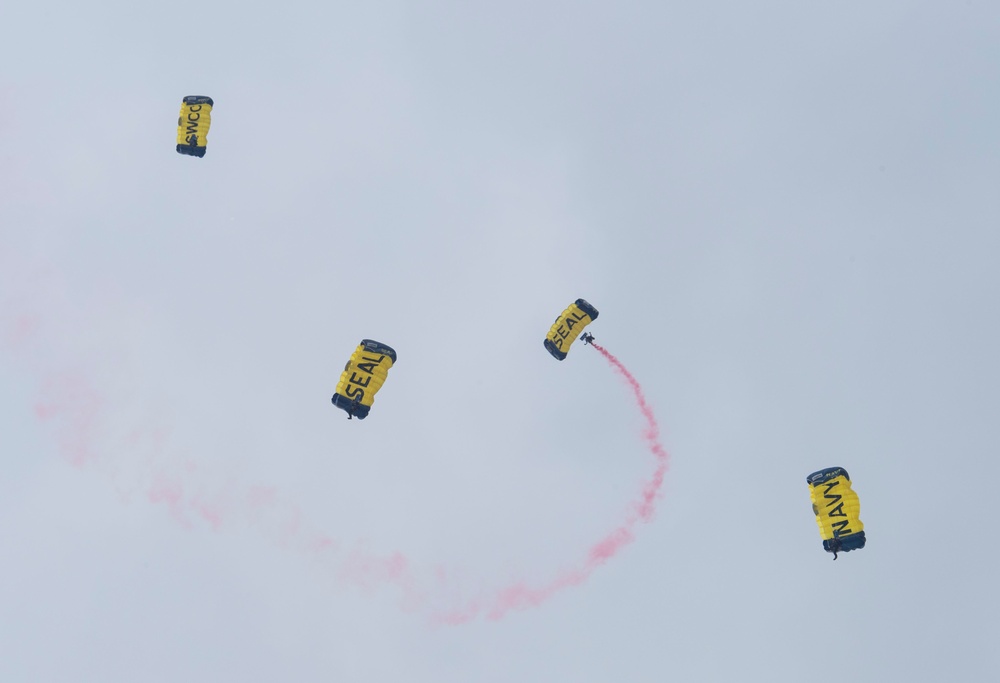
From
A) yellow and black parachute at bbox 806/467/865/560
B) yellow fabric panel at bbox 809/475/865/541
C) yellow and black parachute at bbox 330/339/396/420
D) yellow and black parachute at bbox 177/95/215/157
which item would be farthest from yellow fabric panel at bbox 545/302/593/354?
yellow and black parachute at bbox 177/95/215/157

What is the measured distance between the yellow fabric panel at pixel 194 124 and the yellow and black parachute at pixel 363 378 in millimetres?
21452

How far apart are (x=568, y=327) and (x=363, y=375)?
15.8 meters

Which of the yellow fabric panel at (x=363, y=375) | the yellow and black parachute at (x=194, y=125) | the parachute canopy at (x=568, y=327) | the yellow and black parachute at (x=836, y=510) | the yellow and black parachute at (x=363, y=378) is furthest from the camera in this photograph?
the yellow and black parachute at (x=194, y=125)

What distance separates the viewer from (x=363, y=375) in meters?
83.5

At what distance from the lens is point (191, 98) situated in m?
94.7

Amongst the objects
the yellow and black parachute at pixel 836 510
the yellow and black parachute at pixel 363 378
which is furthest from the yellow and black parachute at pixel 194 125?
the yellow and black parachute at pixel 836 510

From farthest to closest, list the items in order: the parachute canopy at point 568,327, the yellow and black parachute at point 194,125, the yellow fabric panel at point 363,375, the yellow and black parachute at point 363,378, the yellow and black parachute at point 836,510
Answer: the yellow and black parachute at point 194,125
the parachute canopy at point 568,327
the yellow fabric panel at point 363,375
the yellow and black parachute at point 363,378
the yellow and black parachute at point 836,510

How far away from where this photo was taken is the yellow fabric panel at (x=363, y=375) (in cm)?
8294

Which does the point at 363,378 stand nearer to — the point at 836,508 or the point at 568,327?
the point at 568,327

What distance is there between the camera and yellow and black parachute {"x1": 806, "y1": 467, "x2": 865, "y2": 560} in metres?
79.2

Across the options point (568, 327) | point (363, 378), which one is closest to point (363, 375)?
point (363, 378)

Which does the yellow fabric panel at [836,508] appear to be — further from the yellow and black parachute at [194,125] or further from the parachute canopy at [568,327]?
the yellow and black parachute at [194,125]

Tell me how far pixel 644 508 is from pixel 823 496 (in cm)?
1801

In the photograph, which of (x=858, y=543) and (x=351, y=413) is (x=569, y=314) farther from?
(x=858, y=543)
